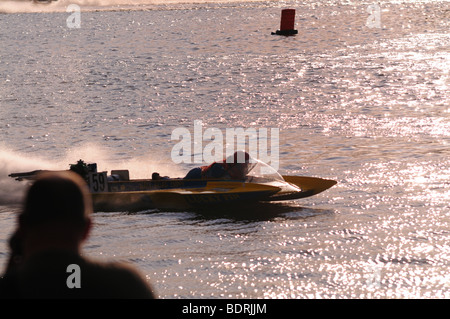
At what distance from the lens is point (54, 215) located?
106 inches

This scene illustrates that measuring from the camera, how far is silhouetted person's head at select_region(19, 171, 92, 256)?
2662 mm

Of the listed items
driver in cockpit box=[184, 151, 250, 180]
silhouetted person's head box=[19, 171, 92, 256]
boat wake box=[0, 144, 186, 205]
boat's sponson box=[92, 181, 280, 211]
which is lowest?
boat's sponson box=[92, 181, 280, 211]

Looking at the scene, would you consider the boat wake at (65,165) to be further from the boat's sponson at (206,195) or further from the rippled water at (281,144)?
the boat's sponson at (206,195)

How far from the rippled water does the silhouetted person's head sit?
6574 millimetres

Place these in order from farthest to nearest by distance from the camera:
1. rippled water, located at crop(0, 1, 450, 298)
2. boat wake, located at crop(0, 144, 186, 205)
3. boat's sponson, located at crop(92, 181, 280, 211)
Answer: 1. boat wake, located at crop(0, 144, 186, 205)
2. boat's sponson, located at crop(92, 181, 280, 211)
3. rippled water, located at crop(0, 1, 450, 298)

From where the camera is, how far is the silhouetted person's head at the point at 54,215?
266 cm

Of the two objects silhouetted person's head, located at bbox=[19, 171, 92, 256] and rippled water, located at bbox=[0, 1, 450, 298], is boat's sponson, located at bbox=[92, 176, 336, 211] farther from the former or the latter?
silhouetted person's head, located at bbox=[19, 171, 92, 256]

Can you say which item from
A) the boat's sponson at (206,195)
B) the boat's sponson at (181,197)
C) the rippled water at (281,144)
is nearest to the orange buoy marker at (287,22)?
the rippled water at (281,144)

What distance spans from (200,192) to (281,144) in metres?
6.51

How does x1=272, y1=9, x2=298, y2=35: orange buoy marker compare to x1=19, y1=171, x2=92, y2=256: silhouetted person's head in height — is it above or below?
above

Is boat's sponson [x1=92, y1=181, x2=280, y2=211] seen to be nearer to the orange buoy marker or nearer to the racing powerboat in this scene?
the racing powerboat

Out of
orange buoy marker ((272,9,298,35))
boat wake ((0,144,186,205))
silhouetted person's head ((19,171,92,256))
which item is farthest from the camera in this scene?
orange buoy marker ((272,9,298,35))

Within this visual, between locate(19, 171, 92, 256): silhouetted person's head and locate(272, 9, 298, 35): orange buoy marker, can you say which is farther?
locate(272, 9, 298, 35): orange buoy marker

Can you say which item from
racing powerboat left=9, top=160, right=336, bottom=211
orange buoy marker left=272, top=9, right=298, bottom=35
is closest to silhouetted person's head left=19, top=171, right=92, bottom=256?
racing powerboat left=9, top=160, right=336, bottom=211
